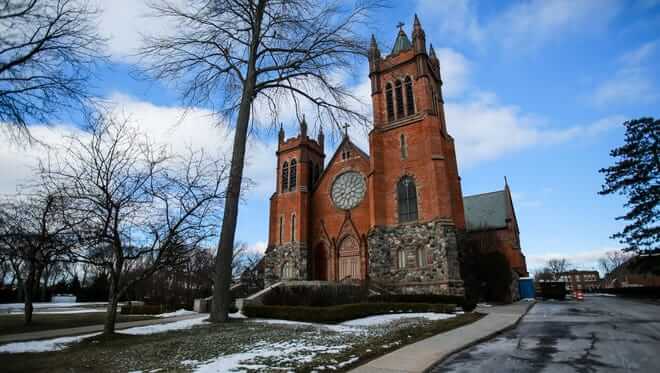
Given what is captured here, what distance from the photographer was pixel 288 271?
32344 mm

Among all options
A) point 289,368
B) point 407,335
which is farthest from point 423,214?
point 289,368

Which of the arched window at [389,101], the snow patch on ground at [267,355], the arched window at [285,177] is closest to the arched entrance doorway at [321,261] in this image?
the arched window at [285,177]

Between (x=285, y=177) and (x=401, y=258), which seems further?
(x=285, y=177)

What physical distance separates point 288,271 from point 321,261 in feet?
10.0

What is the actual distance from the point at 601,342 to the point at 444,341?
394 centimetres

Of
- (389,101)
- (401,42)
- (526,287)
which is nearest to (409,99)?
(389,101)

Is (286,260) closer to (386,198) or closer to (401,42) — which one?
(386,198)

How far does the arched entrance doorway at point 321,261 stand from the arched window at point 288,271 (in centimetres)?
222

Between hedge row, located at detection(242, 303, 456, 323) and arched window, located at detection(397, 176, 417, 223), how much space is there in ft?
32.7

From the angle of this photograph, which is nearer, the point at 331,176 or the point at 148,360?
the point at 148,360

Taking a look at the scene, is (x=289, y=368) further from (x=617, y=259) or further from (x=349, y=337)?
(x=617, y=259)

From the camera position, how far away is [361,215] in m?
31.1

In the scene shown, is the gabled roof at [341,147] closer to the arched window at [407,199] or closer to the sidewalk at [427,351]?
the arched window at [407,199]

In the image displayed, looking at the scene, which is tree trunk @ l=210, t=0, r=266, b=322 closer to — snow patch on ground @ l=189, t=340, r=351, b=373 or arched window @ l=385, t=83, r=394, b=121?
snow patch on ground @ l=189, t=340, r=351, b=373
